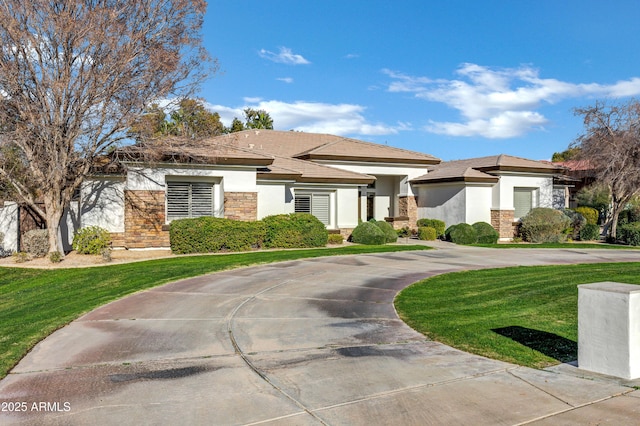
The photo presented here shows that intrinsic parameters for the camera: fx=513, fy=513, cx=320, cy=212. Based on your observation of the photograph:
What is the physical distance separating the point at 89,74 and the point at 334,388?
15.4m

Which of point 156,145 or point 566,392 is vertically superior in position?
point 156,145

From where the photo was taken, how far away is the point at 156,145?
18625 millimetres

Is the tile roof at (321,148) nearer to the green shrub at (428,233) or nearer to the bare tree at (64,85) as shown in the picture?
the green shrub at (428,233)

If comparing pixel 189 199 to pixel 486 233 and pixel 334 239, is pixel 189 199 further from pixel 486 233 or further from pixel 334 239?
pixel 486 233

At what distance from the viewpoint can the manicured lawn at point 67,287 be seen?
799 centimetres

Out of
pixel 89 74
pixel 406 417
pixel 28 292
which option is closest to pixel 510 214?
pixel 89 74

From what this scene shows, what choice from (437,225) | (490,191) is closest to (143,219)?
(437,225)

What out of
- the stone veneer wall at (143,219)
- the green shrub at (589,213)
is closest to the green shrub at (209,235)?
the stone veneer wall at (143,219)

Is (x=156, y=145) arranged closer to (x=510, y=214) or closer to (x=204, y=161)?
(x=204, y=161)

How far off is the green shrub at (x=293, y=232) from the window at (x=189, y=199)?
2.68 meters

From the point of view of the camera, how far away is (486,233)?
85.1 feet

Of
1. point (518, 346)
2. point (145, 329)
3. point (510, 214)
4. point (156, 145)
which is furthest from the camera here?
point (510, 214)

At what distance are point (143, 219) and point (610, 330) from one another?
1787cm

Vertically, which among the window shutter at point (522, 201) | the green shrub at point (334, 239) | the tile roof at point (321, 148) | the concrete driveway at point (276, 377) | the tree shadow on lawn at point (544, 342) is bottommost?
the concrete driveway at point (276, 377)
